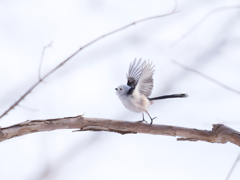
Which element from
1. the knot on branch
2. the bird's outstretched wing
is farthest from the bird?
the knot on branch

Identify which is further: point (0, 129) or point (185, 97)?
point (185, 97)

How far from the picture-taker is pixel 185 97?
5.60 ft

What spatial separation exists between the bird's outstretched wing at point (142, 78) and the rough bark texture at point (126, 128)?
1.02ft

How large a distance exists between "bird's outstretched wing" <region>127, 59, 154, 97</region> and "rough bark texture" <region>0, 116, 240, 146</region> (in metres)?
0.31

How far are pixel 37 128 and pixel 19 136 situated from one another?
9cm

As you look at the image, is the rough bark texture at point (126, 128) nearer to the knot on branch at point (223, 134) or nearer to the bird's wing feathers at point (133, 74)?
the knot on branch at point (223, 134)

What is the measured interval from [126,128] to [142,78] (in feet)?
1.23

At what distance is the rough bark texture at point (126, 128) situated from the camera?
132 cm

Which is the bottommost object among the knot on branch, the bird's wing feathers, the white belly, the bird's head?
the knot on branch

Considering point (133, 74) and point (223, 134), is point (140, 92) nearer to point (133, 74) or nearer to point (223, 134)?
point (133, 74)

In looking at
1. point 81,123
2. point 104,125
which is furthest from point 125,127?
point 81,123

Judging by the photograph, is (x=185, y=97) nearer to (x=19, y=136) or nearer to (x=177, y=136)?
(x=177, y=136)

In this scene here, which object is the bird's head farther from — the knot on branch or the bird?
the knot on branch

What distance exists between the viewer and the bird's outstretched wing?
5.41ft
